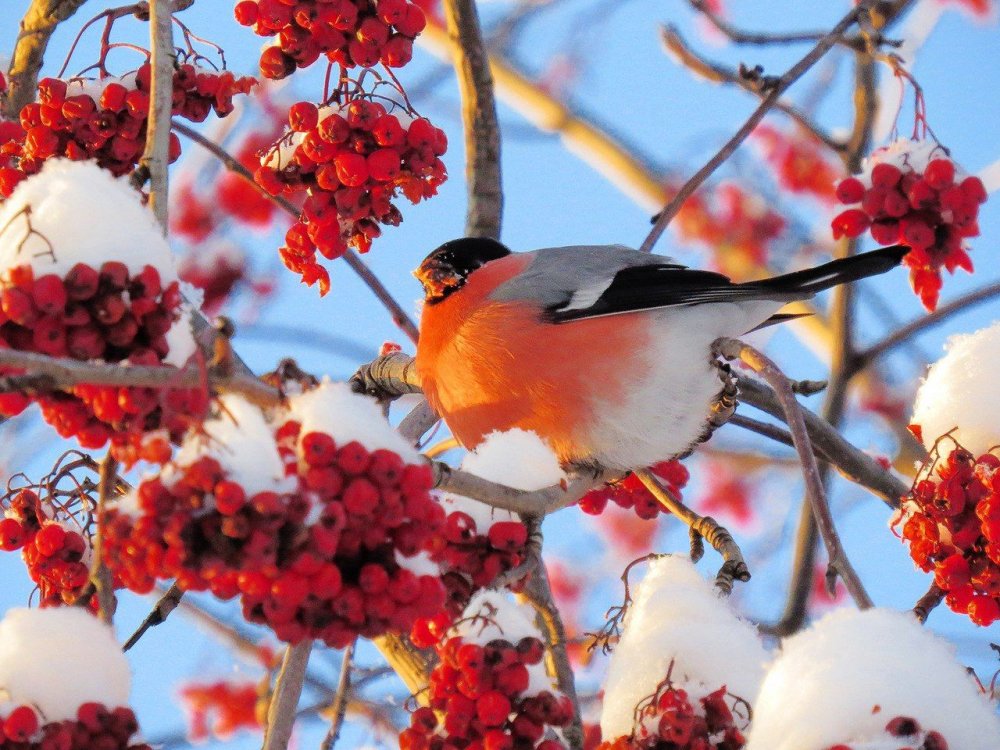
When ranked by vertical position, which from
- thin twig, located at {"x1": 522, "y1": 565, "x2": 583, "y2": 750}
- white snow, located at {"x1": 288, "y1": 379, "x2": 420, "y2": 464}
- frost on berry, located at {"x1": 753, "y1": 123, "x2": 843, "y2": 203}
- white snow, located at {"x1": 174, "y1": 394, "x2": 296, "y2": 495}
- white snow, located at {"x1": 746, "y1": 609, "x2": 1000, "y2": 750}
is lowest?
white snow, located at {"x1": 746, "y1": 609, "x2": 1000, "y2": 750}

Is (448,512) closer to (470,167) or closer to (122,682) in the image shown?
(122,682)

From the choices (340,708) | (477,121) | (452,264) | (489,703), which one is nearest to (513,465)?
(489,703)

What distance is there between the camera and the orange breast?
276 centimetres

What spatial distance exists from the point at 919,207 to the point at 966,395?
801 mm

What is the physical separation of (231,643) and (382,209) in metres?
2.55

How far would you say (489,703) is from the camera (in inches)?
66.0

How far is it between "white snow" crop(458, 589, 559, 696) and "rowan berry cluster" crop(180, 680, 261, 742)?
138 inches

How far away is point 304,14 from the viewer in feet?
7.30

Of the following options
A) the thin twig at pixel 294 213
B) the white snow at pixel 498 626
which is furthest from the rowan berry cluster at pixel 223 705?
the white snow at pixel 498 626

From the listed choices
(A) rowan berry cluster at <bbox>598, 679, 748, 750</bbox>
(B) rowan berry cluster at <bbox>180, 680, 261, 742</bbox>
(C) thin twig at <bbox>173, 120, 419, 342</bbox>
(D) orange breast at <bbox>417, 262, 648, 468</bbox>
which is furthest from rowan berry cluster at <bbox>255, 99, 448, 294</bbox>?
(B) rowan berry cluster at <bbox>180, 680, 261, 742</bbox>

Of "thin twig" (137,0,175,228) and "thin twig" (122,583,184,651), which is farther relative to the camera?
"thin twig" (122,583,184,651)

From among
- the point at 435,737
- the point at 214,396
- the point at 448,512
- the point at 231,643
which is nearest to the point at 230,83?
the point at 448,512

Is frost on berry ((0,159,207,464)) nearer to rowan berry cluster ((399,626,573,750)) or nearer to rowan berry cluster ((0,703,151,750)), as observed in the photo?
rowan berry cluster ((0,703,151,750))

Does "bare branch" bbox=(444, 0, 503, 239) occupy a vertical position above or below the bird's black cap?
above
